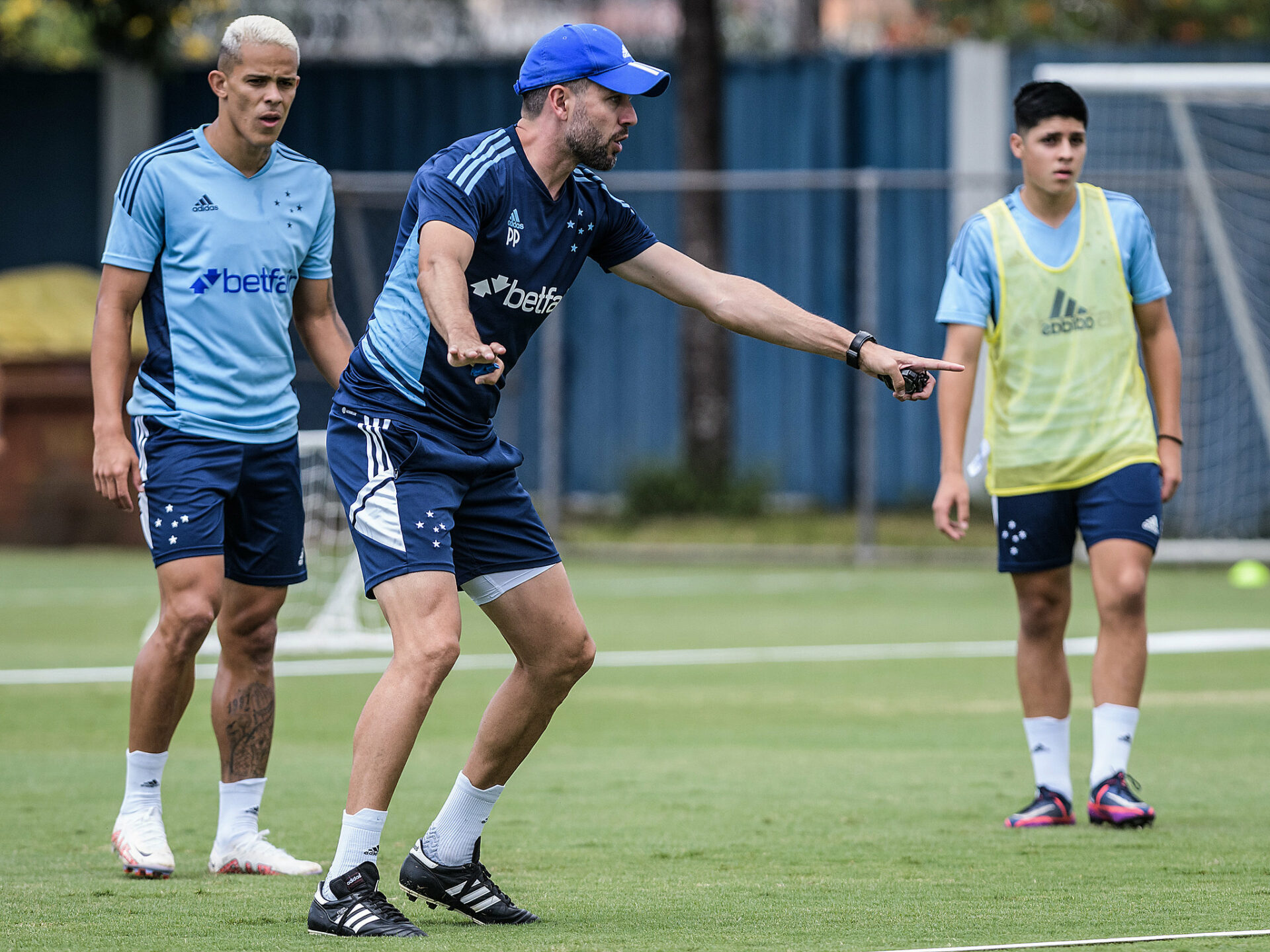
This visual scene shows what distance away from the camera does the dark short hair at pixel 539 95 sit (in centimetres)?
477

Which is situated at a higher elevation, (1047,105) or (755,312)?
(1047,105)

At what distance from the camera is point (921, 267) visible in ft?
69.4

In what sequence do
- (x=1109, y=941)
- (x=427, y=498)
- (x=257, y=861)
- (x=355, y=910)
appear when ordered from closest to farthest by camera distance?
(x=1109, y=941) < (x=355, y=910) < (x=427, y=498) < (x=257, y=861)

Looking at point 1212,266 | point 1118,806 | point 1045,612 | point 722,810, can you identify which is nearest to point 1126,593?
point 1045,612

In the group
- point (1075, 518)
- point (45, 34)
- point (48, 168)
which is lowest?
point (1075, 518)

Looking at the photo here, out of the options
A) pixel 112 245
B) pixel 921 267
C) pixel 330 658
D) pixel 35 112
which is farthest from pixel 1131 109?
pixel 112 245

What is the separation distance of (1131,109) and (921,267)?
310 centimetres

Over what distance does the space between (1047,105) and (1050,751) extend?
219 centimetres

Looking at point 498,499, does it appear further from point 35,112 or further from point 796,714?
point 35,112

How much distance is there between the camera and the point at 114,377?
18.1 ft

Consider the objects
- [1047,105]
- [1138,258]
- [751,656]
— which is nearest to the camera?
[1047,105]

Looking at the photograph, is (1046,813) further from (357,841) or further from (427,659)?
(357,841)

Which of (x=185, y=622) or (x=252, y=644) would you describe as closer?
(x=185, y=622)

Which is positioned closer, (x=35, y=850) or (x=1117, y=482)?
(x=35, y=850)
